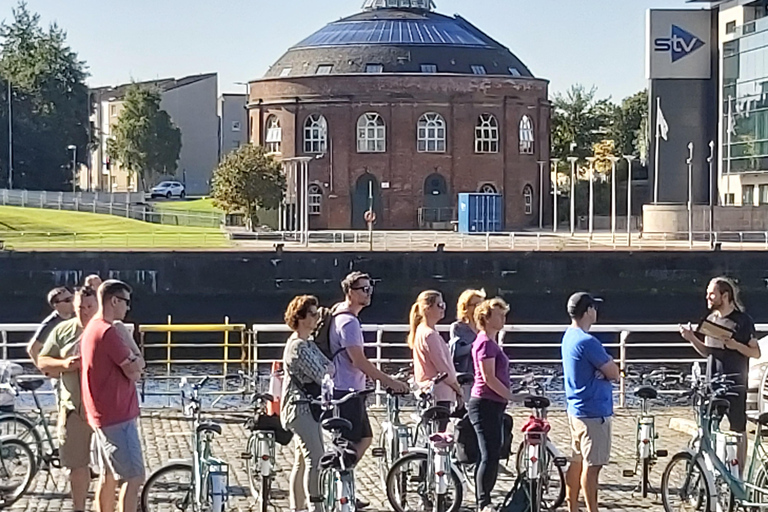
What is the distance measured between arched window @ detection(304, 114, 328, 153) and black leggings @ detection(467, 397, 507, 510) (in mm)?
76038

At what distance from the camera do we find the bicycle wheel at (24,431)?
42.3ft

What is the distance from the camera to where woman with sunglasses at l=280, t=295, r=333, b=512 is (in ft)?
34.8

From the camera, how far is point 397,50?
288ft

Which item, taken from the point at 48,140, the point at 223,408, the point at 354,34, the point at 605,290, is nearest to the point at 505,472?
the point at 223,408

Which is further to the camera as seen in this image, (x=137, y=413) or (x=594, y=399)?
(x=594, y=399)

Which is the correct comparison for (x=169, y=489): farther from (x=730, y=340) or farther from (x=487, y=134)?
(x=487, y=134)

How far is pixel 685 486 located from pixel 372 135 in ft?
249

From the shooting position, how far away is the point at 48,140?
99.8 meters

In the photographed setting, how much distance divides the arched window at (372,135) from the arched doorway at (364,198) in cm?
146

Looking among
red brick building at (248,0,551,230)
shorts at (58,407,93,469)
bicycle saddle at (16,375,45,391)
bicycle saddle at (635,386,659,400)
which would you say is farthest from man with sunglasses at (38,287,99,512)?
red brick building at (248,0,551,230)

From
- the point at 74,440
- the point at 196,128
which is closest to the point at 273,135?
the point at 196,128

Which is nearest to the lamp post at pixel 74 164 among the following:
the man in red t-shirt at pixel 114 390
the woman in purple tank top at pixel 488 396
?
the woman in purple tank top at pixel 488 396

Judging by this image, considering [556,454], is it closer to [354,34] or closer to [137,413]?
[137,413]

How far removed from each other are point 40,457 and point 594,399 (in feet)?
16.0
